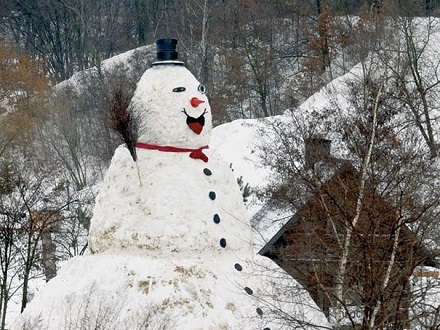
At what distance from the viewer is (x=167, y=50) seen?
1316 centimetres

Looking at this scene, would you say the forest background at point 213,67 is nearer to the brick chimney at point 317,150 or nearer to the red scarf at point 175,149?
the brick chimney at point 317,150

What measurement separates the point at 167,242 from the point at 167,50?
259 centimetres

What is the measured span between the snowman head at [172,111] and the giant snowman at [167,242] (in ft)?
0.04

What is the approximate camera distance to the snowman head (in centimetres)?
1270

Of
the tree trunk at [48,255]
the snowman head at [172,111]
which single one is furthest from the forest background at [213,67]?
the snowman head at [172,111]

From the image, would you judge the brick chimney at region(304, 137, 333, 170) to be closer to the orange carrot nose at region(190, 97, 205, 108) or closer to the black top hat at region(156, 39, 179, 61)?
the black top hat at region(156, 39, 179, 61)

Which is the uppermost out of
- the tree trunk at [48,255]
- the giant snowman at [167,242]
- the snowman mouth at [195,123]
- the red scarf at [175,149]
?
the snowman mouth at [195,123]

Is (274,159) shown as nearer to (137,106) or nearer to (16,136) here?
(137,106)

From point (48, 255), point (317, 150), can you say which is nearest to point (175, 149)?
point (317, 150)

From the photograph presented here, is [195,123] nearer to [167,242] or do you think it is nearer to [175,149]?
[175,149]

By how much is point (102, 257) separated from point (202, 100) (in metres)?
2.37

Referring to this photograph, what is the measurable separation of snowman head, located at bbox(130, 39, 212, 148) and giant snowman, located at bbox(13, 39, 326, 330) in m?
0.01

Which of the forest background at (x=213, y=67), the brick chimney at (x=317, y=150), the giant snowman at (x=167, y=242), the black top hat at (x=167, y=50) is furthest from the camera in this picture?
the forest background at (x=213, y=67)

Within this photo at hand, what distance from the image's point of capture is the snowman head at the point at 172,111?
1270cm
